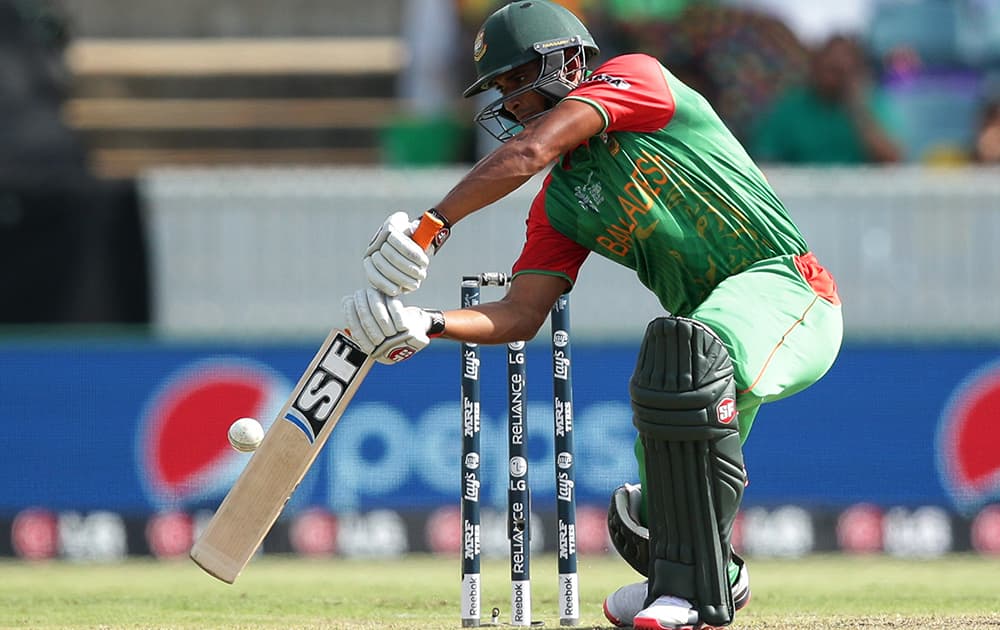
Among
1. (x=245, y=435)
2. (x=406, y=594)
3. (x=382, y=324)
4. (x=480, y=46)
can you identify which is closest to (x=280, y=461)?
(x=245, y=435)

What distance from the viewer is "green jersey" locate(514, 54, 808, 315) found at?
4090mm

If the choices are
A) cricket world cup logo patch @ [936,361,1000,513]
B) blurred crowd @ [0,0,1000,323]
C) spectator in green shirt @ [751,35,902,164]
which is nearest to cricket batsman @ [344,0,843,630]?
cricket world cup logo patch @ [936,361,1000,513]

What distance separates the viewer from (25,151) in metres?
10.2

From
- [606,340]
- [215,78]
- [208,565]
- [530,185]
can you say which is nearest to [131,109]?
[215,78]

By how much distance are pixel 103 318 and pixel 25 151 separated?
1.76 meters

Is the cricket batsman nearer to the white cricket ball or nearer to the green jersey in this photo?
the green jersey

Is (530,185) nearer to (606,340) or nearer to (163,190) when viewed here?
(606,340)

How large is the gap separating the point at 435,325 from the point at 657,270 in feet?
1.95

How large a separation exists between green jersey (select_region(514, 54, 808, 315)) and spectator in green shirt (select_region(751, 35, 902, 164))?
5.12 metres

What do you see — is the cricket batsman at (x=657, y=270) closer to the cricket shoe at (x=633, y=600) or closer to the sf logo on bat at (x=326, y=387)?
the cricket shoe at (x=633, y=600)

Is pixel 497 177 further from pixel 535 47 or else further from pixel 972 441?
pixel 972 441

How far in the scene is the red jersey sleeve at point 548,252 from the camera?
445cm

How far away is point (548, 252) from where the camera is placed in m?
4.45

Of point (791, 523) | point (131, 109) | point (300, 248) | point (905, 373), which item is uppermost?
point (131, 109)
